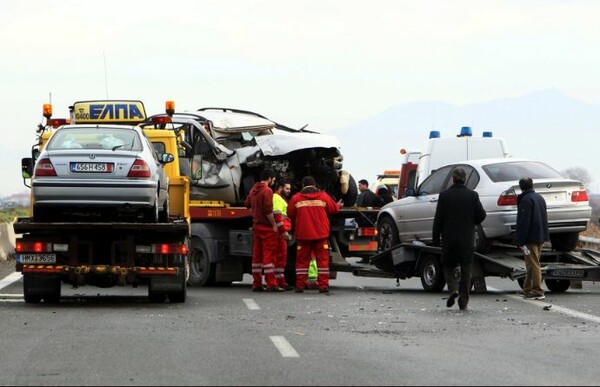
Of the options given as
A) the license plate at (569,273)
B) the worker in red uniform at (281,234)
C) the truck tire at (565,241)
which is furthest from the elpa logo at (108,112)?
the license plate at (569,273)

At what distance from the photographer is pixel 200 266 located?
76.6 ft

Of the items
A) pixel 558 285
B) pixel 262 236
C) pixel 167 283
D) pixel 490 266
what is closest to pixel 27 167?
pixel 167 283

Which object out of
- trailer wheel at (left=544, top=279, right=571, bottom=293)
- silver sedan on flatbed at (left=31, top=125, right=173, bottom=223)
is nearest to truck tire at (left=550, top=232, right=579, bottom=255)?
trailer wheel at (left=544, top=279, right=571, bottom=293)

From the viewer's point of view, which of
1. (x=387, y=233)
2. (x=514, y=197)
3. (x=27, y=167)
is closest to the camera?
(x=27, y=167)

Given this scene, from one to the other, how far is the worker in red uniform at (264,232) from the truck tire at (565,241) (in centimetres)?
417

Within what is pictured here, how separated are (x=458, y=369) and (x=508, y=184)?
9775 mm

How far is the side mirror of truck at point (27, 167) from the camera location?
755 inches

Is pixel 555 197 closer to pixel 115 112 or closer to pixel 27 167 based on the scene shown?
pixel 115 112

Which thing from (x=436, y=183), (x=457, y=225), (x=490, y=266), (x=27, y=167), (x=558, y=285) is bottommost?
(x=558, y=285)

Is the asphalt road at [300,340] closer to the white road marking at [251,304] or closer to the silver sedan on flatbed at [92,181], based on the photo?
the white road marking at [251,304]

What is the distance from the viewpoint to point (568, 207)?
2038 cm

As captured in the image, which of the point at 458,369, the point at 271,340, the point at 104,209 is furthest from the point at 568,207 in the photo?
the point at 458,369

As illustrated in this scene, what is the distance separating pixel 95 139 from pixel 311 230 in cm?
467

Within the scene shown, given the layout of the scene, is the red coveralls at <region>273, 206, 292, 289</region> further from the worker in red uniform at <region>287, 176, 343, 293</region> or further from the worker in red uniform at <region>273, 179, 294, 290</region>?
the worker in red uniform at <region>287, 176, 343, 293</region>
